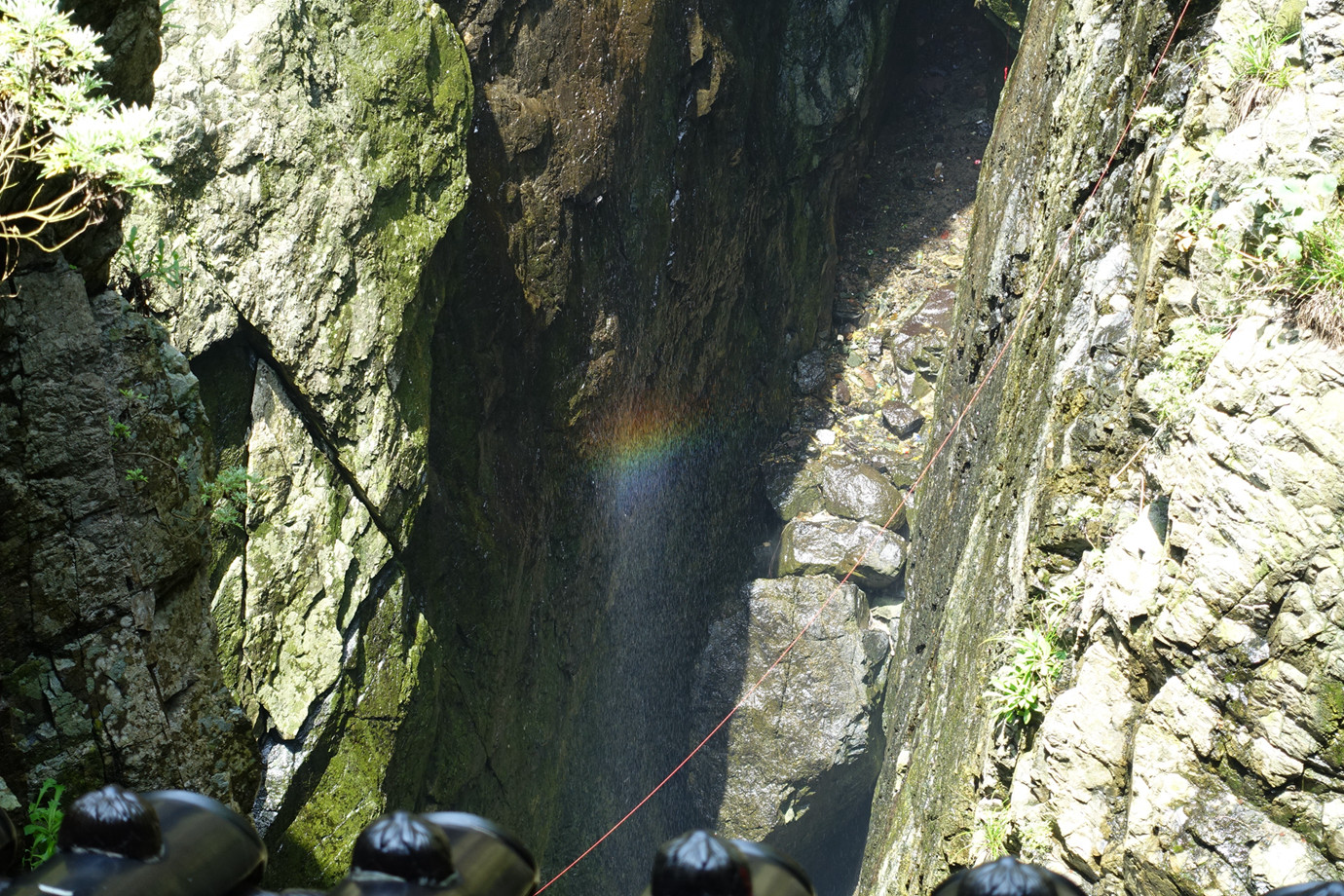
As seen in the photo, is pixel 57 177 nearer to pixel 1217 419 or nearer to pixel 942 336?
pixel 1217 419

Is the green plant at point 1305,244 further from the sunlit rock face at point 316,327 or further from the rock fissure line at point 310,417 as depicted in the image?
the rock fissure line at point 310,417

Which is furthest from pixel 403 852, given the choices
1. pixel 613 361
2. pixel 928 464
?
pixel 928 464

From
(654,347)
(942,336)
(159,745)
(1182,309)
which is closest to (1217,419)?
(1182,309)

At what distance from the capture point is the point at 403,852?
1.02 m

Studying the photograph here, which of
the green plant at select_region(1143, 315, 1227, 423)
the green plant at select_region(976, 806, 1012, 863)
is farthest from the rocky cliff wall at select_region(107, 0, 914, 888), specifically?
the green plant at select_region(1143, 315, 1227, 423)

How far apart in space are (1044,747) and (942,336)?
25.7 ft

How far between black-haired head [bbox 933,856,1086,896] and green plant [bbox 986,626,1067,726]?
223 centimetres

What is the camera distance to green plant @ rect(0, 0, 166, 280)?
2.04 meters

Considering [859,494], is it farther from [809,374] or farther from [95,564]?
[95,564]

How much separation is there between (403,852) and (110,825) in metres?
0.36

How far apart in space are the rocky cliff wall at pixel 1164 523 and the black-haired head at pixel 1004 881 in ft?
4.95

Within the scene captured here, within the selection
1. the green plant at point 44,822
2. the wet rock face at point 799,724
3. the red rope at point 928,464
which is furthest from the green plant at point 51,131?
the wet rock face at point 799,724

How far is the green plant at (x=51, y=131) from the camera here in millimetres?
2041

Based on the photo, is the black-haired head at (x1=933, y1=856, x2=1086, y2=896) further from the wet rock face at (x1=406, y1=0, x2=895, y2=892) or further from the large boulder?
the large boulder
